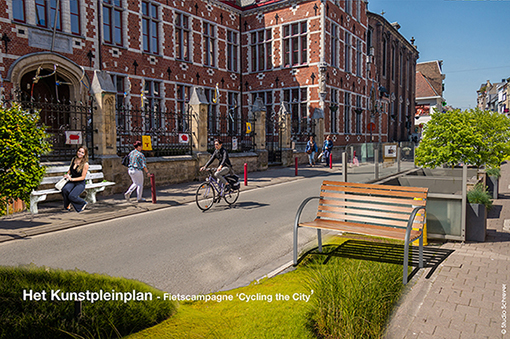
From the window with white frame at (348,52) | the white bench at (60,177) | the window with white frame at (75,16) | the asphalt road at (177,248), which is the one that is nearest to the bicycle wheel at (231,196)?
the asphalt road at (177,248)

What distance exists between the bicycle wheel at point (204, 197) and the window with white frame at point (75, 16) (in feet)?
41.0

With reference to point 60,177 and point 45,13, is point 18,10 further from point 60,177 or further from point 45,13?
point 60,177

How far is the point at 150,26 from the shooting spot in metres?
22.0

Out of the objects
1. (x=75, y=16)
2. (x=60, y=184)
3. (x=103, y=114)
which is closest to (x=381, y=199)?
(x=60, y=184)

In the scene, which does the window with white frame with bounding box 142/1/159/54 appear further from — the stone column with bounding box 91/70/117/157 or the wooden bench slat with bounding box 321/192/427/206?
the wooden bench slat with bounding box 321/192/427/206

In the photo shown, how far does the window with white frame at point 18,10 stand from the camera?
51.4 ft

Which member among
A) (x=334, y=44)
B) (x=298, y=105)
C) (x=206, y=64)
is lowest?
(x=298, y=105)

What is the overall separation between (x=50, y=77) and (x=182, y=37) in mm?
8895

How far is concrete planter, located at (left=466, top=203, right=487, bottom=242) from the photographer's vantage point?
630 centimetres

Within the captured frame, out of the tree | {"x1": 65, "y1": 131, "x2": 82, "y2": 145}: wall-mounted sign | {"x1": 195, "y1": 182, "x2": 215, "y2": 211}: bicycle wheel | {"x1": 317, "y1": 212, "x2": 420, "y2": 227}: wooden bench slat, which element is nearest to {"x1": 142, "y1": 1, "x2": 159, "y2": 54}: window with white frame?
{"x1": 65, "y1": 131, "x2": 82, "y2": 145}: wall-mounted sign

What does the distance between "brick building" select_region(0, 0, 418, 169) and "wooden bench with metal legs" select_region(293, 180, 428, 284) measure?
28.4ft

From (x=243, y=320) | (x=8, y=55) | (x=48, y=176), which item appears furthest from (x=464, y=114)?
(x=8, y=55)

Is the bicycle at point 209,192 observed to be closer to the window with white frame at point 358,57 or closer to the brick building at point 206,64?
the brick building at point 206,64

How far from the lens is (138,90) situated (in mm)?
21219
